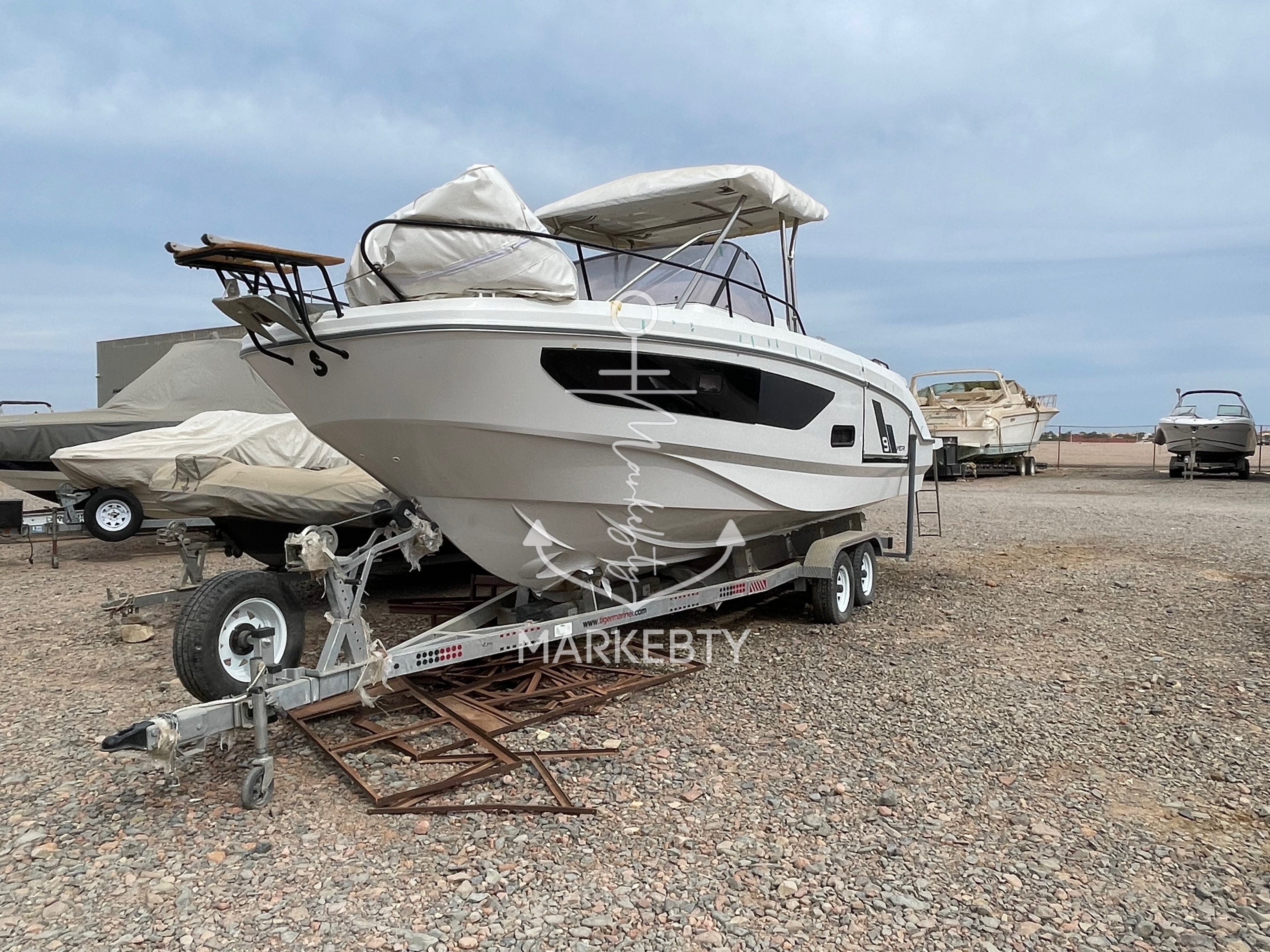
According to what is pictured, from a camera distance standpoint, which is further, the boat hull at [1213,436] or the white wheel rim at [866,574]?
the boat hull at [1213,436]

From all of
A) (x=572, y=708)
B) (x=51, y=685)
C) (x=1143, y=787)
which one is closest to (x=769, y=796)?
(x=572, y=708)

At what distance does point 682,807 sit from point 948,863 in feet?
3.07

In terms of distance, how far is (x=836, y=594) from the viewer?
19.6 ft

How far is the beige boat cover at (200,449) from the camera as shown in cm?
719

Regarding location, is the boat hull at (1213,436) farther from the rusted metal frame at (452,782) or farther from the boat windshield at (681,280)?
the rusted metal frame at (452,782)

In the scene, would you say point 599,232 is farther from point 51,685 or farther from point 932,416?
point 932,416

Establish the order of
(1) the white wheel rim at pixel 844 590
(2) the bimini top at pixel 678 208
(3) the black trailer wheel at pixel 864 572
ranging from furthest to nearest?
(3) the black trailer wheel at pixel 864 572 → (1) the white wheel rim at pixel 844 590 → (2) the bimini top at pixel 678 208

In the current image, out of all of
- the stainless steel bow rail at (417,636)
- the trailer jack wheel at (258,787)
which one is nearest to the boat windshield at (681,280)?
the stainless steel bow rail at (417,636)

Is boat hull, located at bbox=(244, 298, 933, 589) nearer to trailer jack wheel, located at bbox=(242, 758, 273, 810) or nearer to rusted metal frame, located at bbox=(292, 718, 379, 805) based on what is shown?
rusted metal frame, located at bbox=(292, 718, 379, 805)

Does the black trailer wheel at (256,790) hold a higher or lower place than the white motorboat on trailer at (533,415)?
lower

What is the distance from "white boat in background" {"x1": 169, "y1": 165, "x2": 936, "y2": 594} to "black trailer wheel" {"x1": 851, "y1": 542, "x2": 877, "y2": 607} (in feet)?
3.11

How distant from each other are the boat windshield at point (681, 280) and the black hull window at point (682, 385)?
0.49m

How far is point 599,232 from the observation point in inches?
244

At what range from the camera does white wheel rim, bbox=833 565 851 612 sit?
6.11 meters
